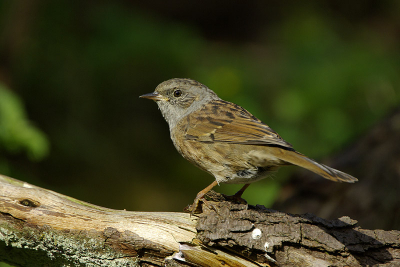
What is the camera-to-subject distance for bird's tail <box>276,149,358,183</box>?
99.9 inches

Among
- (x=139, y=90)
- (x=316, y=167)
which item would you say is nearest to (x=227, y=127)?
(x=316, y=167)

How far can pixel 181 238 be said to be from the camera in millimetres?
2625

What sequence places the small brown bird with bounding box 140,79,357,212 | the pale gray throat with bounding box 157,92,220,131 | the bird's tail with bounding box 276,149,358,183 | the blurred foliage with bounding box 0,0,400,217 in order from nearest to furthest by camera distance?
the bird's tail with bounding box 276,149,358,183 < the small brown bird with bounding box 140,79,357,212 < the pale gray throat with bounding box 157,92,220,131 < the blurred foliage with bounding box 0,0,400,217

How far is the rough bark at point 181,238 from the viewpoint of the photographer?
2.55m

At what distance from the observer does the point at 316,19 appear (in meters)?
7.36

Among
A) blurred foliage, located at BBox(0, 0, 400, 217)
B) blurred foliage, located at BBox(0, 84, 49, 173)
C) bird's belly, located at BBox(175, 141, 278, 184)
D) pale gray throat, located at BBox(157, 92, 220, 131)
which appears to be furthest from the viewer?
blurred foliage, located at BBox(0, 0, 400, 217)

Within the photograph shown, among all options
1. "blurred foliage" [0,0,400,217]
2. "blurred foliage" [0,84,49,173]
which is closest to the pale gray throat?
"blurred foliage" [0,84,49,173]

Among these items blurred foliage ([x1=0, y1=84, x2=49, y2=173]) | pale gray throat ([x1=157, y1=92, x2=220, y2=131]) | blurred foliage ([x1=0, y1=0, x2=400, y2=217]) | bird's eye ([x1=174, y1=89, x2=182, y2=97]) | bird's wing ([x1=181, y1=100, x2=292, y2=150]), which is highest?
blurred foliage ([x1=0, y1=0, x2=400, y2=217])

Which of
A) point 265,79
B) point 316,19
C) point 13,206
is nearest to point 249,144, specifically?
point 13,206

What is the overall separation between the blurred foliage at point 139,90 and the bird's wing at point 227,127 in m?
1.38

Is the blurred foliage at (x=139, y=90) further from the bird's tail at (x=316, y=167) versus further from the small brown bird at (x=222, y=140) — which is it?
the bird's tail at (x=316, y=167)

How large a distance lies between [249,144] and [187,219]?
81 centimetres

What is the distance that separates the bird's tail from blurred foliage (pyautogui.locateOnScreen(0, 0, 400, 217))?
6.20 feet

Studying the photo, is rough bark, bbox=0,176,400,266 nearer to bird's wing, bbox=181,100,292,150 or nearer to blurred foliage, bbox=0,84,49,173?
bird's wing, bbox=181,100,292,150
